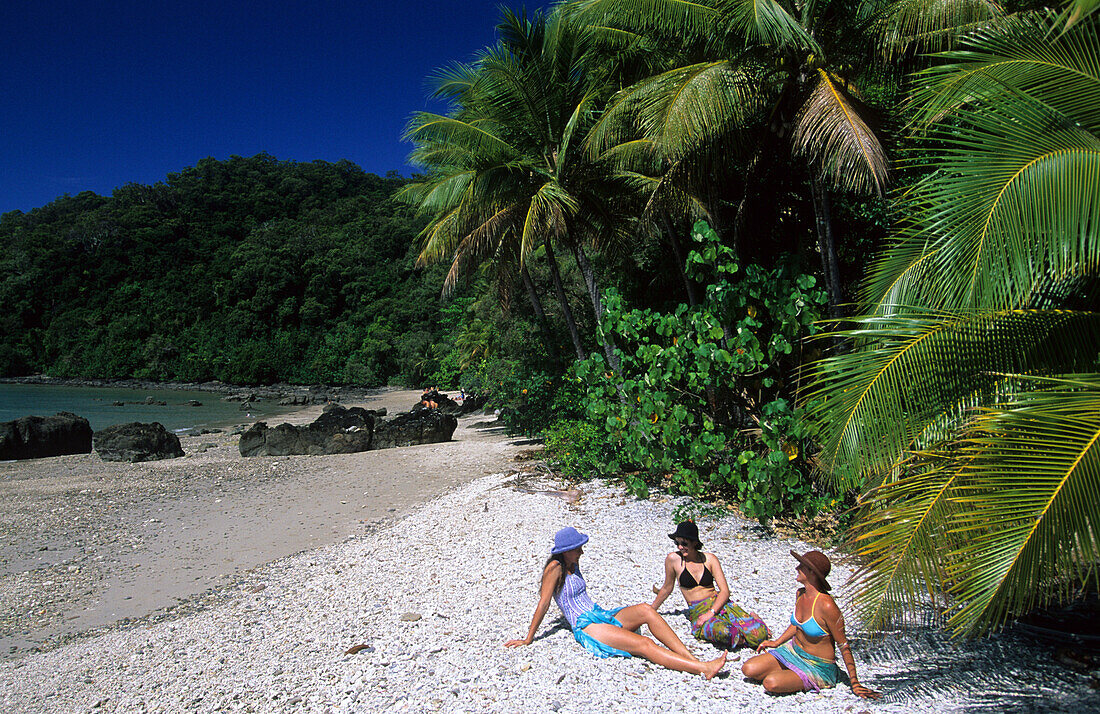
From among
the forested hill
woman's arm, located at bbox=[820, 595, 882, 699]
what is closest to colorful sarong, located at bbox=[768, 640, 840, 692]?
woman's arm, located at bbox=[820, 595, 882, 699]

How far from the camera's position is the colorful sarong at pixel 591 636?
14.3 feet

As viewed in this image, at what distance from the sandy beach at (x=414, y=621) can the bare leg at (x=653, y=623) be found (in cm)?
16

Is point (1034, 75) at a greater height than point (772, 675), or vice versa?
point (1034, 75)

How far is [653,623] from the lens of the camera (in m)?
4.29

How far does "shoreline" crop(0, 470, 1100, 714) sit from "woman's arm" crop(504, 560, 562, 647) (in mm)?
80

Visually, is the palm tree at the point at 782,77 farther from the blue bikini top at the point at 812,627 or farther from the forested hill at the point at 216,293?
the forested hill at the point at 216,293

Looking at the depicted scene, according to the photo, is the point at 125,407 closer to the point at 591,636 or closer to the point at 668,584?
the point at 591,636

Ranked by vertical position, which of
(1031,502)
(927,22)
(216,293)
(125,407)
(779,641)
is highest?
(216,293)

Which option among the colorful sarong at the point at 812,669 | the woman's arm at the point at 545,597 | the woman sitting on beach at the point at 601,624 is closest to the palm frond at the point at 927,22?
the colorful sarong at the point at 812,669

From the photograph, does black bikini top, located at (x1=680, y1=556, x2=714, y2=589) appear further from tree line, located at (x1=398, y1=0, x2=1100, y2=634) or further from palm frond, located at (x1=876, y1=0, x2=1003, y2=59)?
palm frond, located at (x1=876, y1=0, x2=1003, y2=59)

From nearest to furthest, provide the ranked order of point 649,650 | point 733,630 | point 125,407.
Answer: point 649,650 → point 733,630 → point 125,407

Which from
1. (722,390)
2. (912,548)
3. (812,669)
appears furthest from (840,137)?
(812,669)

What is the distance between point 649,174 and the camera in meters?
10.3

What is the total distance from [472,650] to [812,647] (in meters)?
2.28
